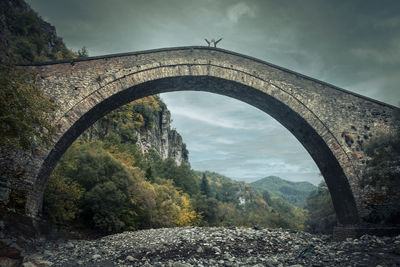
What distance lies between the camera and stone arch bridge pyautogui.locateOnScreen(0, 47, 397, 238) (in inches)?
345

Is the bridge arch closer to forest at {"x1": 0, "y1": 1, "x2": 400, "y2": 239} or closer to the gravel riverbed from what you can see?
forest at {"x1": 0, "y1": 1, "x2": 400, "y2": 239}

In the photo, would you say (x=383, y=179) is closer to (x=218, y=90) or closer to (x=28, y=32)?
(x=218, y=90)

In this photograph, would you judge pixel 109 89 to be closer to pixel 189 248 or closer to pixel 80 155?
pixel 189 248

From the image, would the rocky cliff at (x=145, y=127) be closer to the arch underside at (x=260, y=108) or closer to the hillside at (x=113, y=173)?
the hillside at (x=113, y=173)

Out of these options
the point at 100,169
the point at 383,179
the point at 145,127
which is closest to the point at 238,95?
the point at 383,179

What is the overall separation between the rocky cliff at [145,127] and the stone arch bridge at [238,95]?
1851 centimetres

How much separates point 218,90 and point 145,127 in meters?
33.0

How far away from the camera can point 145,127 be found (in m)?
42.4

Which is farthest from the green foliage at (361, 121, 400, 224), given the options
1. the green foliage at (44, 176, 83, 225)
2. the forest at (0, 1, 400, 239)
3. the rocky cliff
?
the rocky cliff

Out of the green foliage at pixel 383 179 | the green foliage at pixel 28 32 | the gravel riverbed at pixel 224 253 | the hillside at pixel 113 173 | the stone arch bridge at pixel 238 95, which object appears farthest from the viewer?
the green foliage at pixel 28 32

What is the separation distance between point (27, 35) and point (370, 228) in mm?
33126

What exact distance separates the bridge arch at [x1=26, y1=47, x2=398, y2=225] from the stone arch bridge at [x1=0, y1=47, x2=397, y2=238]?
0.10 ft

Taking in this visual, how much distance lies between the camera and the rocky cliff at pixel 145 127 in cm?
3303

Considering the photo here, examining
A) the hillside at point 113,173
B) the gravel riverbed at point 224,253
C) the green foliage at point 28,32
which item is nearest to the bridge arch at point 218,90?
the gravel riverbed at point 224,253
